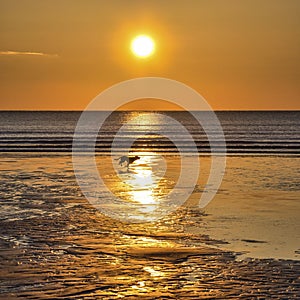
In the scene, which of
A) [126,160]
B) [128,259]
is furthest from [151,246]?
[126,160]

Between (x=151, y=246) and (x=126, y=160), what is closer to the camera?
(x=151, y=246)

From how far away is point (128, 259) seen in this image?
11.9 m

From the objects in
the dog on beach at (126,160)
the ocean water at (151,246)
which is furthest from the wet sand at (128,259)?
the dog on beach at (126,160)

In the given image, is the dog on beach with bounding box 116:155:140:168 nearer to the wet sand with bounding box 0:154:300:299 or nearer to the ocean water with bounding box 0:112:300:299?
the ocean water with bounding box 0:112:300:299

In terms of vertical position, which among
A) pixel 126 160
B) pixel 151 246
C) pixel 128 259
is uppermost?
pixel 126 160

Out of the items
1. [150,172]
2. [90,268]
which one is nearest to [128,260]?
[90,268]

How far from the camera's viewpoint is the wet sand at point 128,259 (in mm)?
10070

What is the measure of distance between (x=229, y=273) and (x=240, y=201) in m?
8.34

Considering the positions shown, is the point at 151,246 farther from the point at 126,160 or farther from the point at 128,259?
the point at 126,160

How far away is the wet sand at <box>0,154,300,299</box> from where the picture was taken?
10070 mm

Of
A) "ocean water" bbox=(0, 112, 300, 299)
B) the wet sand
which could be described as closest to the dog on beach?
"ocean water" bbox=(0, 112, 300, 299)

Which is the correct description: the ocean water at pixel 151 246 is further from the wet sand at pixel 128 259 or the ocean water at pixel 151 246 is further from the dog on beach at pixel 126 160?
the dog on beach at pixel 126 160

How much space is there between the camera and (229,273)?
11062mm

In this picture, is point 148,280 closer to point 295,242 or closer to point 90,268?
point 90,268
